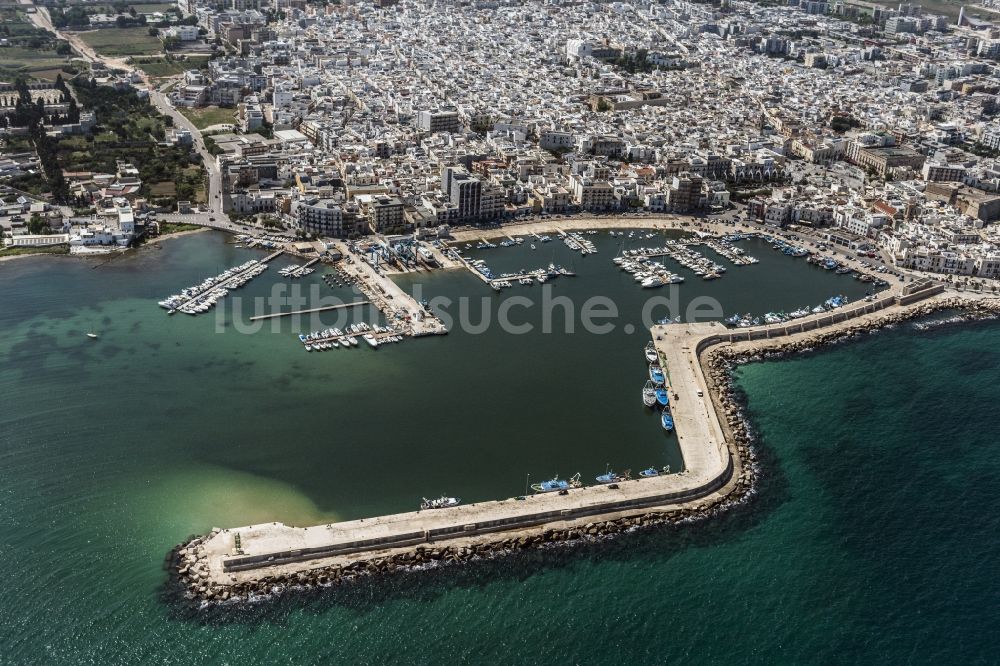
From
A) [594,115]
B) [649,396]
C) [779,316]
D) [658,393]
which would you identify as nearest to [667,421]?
[649,396]

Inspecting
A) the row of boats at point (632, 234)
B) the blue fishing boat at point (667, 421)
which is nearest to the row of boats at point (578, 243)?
the row of boats at point (632, 234)

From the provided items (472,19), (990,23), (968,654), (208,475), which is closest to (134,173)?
(208,475)

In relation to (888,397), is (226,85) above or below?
above

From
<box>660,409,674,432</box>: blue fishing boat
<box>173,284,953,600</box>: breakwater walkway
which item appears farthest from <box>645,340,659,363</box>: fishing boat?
<box>660,409,674,432</box>: blue fishing boat

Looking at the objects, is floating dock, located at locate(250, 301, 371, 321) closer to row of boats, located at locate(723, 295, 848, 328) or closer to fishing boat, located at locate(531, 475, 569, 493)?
fishing boat, located at locate(531, 475, 569, 493)

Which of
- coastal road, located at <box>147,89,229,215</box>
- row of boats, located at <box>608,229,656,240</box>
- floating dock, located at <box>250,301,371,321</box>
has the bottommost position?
floating dock, located at <box>250,301,371,321</box>

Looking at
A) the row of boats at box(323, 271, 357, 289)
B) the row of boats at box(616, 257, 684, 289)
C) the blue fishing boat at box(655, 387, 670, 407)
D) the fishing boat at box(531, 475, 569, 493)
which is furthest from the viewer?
the row of boats at box(616, 257, 684, 289)

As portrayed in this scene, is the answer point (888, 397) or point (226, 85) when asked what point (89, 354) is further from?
point (226, 85)
